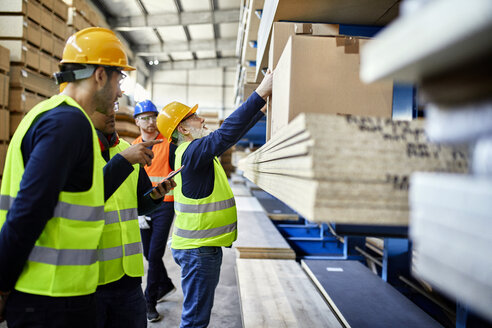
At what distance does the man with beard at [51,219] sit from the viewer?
3.75 ft

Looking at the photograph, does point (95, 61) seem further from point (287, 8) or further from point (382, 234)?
point (382, 234)

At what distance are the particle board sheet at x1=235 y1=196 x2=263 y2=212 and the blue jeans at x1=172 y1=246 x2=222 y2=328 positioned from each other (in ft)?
11.5

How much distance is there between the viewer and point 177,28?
1402 centimetres

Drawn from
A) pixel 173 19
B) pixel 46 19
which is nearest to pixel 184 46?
pixel 173 19

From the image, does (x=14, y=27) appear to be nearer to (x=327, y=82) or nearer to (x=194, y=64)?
(x=327, y=82)

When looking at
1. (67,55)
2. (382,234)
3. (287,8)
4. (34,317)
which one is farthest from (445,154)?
(67,55)

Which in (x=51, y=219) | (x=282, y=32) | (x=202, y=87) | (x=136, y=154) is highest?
(x=202, y=87)

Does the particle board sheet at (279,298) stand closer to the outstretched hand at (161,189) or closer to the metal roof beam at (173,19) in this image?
the outstretched hand at (161,189)

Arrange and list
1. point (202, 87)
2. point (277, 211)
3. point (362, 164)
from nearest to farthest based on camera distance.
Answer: point (362, 164) → point (277, 211) → point (202, 87)

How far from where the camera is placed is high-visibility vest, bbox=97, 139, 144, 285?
1745 millimetres

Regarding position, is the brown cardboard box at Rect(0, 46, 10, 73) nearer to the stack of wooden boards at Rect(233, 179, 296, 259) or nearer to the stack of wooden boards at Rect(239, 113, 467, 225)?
the stack of wooden boards at Rect(233, 179, 296, 259)

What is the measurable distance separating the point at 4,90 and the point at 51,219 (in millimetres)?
4674

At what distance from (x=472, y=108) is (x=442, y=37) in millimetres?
132

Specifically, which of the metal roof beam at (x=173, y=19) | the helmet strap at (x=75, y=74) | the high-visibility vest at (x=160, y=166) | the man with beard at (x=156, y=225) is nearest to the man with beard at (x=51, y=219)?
the helmet strap at (x=75, y=74)
